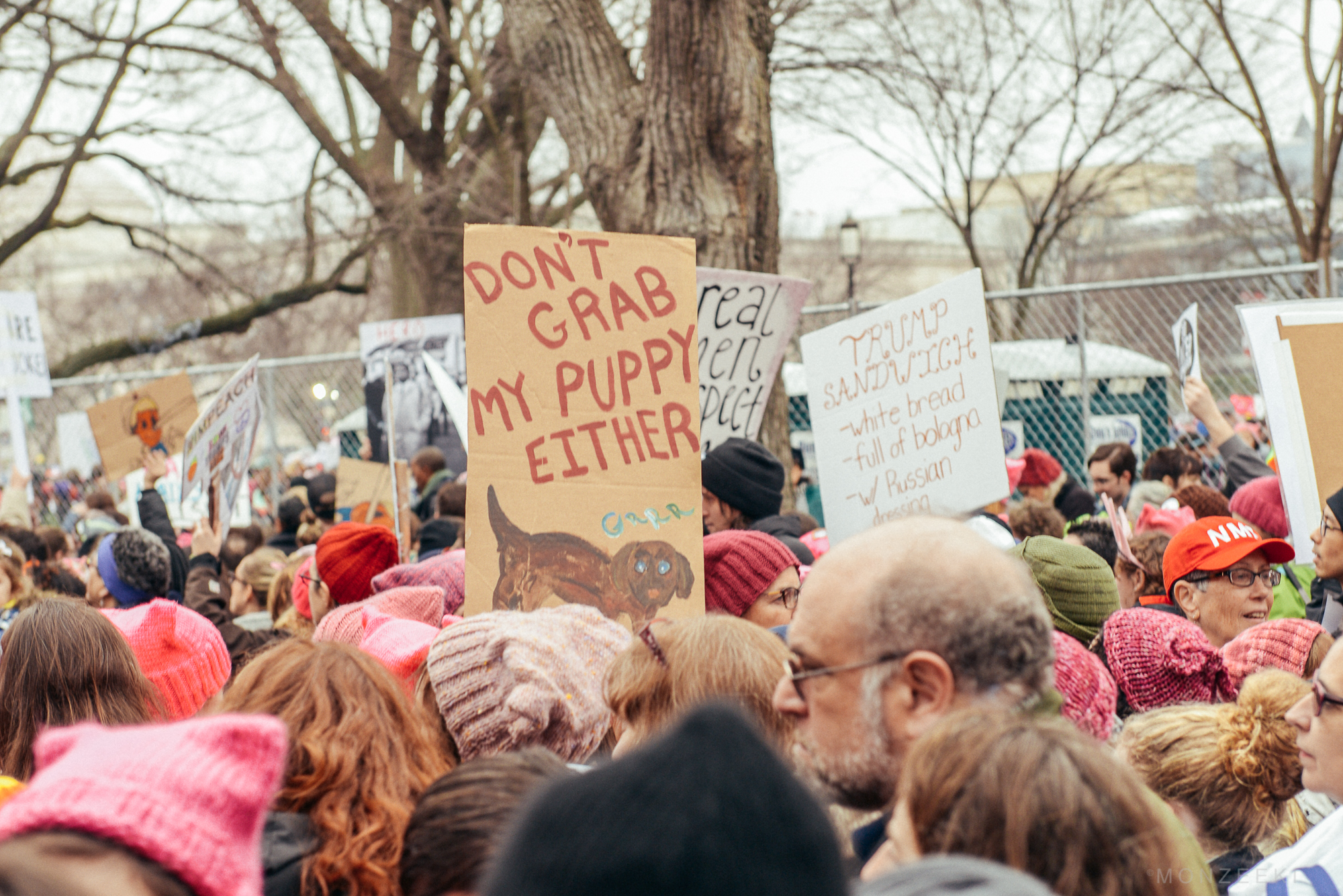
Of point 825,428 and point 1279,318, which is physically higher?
point 1279,318

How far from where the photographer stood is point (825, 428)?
459cm

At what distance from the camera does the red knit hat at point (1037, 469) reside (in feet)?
25.9

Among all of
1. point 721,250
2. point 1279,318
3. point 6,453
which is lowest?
point 6,453

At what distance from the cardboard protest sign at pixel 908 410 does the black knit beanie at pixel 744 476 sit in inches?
9.5

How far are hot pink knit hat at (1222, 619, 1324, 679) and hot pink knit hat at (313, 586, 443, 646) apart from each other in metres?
2.28

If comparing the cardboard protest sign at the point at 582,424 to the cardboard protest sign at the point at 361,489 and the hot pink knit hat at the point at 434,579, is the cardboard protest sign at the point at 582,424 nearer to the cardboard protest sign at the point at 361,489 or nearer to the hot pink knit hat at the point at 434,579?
the hot pink knit hat at the point at 434,579

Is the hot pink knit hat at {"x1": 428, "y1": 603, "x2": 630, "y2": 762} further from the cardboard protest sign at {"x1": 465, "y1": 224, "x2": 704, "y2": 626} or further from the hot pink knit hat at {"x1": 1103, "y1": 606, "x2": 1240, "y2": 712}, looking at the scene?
the hot pink knit hat at {"x1": 1103, "y1": 606, "x2": 1240, "y2": 712}

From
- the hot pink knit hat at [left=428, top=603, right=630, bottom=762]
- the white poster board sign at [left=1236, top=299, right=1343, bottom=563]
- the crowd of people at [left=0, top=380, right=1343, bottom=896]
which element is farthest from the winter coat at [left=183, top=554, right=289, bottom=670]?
the white poster board sign at [left=1236, top=299, right=1343, bottom=563]

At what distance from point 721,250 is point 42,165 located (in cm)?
1049

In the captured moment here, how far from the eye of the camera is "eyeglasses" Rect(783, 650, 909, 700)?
1.83 metres

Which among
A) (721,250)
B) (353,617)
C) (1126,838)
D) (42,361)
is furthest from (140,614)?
(42,361)

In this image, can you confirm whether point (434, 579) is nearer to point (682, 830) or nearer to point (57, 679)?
point (57, 679)

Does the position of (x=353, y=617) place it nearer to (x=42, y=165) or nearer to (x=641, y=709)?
(x=641, y=709)

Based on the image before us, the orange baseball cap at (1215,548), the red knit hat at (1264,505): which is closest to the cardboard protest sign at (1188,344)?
the red knit hat at (1264,505)
